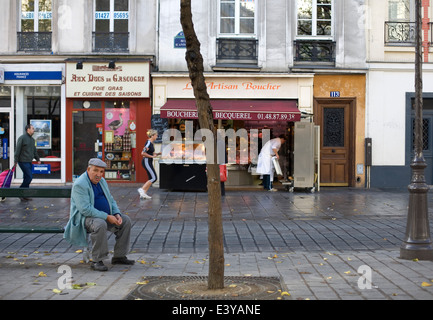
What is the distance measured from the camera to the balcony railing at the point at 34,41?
827 inches

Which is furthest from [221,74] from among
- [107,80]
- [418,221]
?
[418,221]

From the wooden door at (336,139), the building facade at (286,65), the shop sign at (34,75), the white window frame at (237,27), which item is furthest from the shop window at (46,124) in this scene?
the wooden door at (336,139)

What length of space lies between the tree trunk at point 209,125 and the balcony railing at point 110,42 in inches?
583

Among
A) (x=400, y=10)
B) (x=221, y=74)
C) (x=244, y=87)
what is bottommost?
(x=244, y=87)

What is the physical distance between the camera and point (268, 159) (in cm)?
1919

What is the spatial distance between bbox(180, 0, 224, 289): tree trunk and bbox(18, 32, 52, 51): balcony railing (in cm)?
1552

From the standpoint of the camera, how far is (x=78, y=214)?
25.5 feet

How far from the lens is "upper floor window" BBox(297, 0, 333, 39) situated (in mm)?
20969

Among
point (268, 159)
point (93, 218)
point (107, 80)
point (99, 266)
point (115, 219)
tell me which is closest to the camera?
point (99, 266)

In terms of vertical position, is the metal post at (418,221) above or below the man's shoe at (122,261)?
above

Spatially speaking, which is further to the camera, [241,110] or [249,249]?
[241,110]

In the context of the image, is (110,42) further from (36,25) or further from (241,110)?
(241,110)

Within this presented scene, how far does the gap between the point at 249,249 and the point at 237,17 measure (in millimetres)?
12898

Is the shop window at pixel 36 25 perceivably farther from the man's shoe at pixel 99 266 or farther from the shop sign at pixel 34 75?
the man's shoe at pixel 99 266
